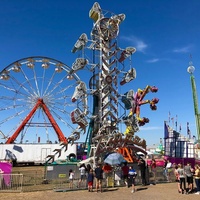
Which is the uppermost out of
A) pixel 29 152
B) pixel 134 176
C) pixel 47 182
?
pixel 29 152

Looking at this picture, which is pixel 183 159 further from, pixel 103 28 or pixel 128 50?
pixel 103 28

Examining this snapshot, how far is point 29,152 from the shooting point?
1250 inches

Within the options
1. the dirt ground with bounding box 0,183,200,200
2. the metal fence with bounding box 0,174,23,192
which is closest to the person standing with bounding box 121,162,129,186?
the dirt ground with bounding box 0,183,200,200

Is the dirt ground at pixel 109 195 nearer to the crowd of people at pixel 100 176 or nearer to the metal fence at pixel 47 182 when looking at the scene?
the crowd of people at pixel 100 176

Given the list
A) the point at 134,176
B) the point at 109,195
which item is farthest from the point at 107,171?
the point at 109,195

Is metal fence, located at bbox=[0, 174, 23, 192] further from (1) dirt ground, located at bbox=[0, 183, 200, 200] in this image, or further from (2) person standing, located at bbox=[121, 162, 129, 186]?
(2) person standing, located at bbox=[121, 162, 129, 186]

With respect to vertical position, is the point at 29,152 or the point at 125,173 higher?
the point at 29,152

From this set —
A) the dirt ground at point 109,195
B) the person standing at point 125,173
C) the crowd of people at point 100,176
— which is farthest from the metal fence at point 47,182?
the dirt ground at point 109,195

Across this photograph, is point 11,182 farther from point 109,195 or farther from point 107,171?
point 107,171

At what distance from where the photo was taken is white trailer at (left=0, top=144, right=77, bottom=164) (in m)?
30.6

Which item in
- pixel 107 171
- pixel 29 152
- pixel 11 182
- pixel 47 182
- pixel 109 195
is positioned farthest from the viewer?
pixel 29 152

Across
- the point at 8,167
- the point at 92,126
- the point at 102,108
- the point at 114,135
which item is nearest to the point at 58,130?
the point at 92,126

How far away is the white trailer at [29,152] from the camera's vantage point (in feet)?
101

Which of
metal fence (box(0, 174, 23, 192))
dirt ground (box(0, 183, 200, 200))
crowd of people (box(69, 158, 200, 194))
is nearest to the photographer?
dirt ground (box(0, 183, 200, 200))
